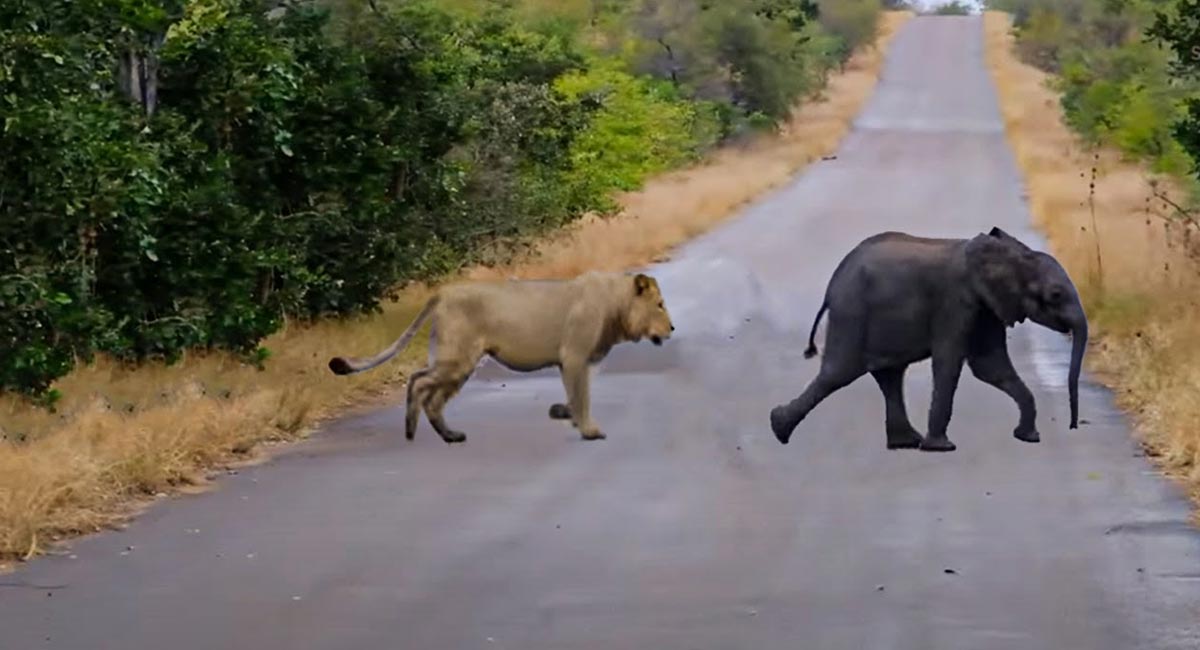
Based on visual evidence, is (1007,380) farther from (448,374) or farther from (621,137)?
(621,137)

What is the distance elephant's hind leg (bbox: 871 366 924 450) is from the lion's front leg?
11.1 ft

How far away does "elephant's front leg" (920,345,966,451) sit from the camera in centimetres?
496

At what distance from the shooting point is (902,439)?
5422 millimetres

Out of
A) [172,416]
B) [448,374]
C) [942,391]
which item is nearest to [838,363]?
[942,391]

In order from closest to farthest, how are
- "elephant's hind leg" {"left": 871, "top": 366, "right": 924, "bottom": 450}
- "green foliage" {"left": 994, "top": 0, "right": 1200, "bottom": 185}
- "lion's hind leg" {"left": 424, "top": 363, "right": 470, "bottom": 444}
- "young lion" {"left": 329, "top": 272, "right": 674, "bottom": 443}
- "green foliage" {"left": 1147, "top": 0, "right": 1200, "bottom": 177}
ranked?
"elephant's hind leg" {"left": 871, "top": 366, "right": 924, "bottom": 450}
"young lion" {"left": 329, "top": 272, "right": 674, "bottom": 443}
"lion's hind leg" {"left": 424, "top": 363, "right": 470, "bottom": 444}
"green foliage" {"left": 1147, "top": 0, "right": 1200, "bottom": 177}
"green foliage" {"left": 994, "top": 0, "right": 1200, "bottom": 185}

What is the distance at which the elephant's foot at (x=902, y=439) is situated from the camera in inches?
212

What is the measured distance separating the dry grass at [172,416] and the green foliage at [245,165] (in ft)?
1.16

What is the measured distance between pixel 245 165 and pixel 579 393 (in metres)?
11.8

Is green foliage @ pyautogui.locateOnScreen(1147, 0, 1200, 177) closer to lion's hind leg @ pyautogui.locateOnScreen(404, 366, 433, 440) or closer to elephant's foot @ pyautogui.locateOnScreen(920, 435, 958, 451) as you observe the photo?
lion's hind leg @ pyautogui.locateOnScreen(404, 366, 433, 440)

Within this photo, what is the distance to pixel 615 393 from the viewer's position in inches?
485

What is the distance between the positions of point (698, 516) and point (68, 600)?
11.0 ft

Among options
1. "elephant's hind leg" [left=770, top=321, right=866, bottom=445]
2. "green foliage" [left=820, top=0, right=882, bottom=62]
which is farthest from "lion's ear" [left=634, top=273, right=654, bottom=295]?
"green foliage" [left=820, top=0, right=882, bottom=62]

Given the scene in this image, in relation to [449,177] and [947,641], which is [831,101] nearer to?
[449,177]

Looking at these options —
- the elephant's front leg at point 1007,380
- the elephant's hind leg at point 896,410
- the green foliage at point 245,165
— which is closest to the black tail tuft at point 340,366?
the elephant's hind leg at point 896,410
